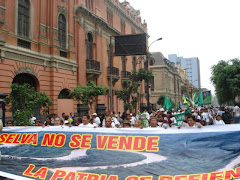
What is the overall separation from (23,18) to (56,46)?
3161mm

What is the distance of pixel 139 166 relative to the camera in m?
5.48

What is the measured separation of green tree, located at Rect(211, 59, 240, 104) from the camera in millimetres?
39188

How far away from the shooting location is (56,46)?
19.4m

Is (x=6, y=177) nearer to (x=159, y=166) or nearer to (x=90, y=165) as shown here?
(x=90, y=165)

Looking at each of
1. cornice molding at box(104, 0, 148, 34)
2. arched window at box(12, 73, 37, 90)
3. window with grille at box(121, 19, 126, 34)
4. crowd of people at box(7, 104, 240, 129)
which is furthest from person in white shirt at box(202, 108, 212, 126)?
window with grille at box(121, 19, 126, 34)

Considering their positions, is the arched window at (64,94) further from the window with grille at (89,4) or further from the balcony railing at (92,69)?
the window with grille at (89,4)

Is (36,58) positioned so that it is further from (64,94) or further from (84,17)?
(84,17)

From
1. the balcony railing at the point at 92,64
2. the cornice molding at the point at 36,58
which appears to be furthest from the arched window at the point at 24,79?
the balcony railing at the point at 92,64

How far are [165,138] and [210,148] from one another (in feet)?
3.27

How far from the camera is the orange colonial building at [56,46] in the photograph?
15.7 meters

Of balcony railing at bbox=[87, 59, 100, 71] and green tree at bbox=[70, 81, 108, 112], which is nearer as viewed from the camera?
green tree at bbox=[70, 81, 108, 112]

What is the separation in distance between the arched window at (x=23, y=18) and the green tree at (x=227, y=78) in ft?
105

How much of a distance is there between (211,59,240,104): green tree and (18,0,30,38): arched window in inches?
1255

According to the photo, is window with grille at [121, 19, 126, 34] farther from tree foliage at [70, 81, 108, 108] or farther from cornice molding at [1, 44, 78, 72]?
tree foliage at [70, 81, 108, 108]
